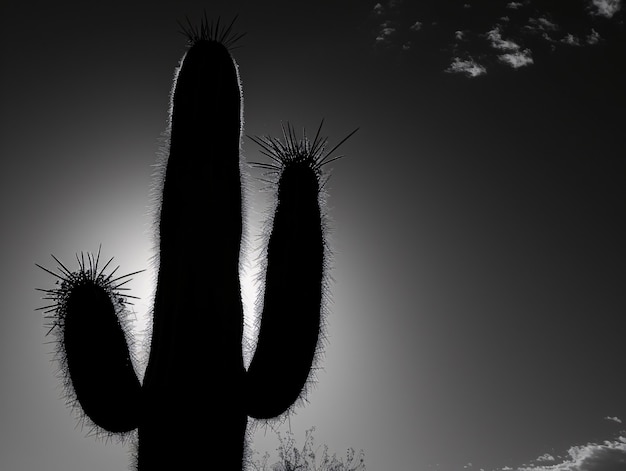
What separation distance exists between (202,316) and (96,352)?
92cm

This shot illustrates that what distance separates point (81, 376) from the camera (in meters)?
4.54

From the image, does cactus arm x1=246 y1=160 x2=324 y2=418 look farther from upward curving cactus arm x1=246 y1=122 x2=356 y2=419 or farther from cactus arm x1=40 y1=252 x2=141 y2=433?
cactus arm x1=40 y1=252 x2=141 y2=433

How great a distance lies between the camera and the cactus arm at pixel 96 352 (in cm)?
443

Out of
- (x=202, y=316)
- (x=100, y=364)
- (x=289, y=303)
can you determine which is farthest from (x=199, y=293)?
(x=100, y=364)

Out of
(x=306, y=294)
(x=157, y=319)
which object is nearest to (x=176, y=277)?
(x=157, y=319)

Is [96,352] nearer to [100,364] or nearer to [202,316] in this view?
[100,364]

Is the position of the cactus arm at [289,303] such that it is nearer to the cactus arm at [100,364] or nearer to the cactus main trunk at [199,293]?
the cactus main trunk at [199,293]

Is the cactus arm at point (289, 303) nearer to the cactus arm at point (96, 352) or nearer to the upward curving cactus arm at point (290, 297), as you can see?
the upward curving cactus arm at point (290, 297)

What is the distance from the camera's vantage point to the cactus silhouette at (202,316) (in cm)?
426

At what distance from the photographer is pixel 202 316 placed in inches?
173

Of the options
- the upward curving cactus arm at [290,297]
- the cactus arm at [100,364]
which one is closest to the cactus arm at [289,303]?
the upward curving cactus arm at [290,297]

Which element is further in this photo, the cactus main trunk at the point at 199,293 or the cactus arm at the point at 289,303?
the cactus arm at the point at 289,303

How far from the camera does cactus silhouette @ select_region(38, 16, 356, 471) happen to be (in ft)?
14.0

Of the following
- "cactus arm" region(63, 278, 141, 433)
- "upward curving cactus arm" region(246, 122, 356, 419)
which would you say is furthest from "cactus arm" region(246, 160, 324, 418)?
"cactus arm" region(63, 278, 141, 433)
